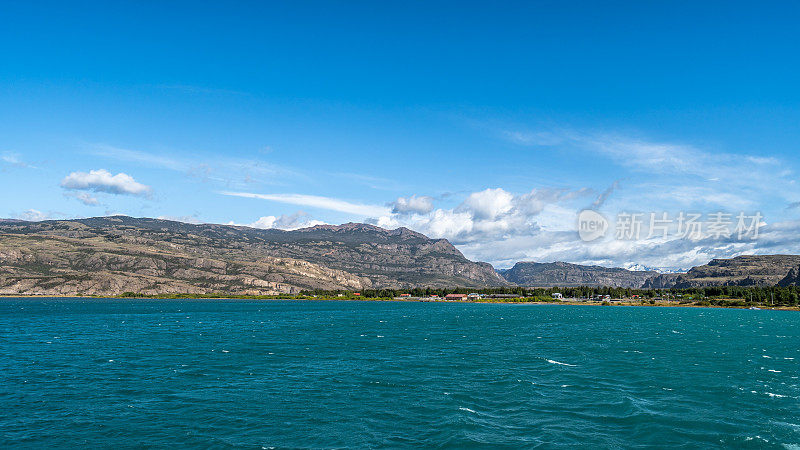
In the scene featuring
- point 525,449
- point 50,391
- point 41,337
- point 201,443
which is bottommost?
point 41,337

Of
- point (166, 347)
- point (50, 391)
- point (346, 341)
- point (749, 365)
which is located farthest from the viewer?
point (346, 341)

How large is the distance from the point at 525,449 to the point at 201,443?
90.8ft

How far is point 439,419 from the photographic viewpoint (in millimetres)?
50469

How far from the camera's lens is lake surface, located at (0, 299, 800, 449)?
45.2m

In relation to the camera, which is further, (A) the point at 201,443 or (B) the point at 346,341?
(B) the point at 346,341

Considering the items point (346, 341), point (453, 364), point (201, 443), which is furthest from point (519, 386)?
point (346, 341)

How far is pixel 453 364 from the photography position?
8444 cm

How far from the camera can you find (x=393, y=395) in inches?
2387

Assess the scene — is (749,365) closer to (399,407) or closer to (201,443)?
(399,407)

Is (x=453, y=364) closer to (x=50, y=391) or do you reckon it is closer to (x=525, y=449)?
(x=525, y=449)

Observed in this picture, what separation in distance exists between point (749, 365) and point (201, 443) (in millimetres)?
90588

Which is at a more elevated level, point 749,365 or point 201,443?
point 749,365

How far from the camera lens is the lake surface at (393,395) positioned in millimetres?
45156

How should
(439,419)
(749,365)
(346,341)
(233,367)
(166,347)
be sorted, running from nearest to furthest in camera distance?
(439,419), (233,367), (749,365), (166,347), (346,341)
